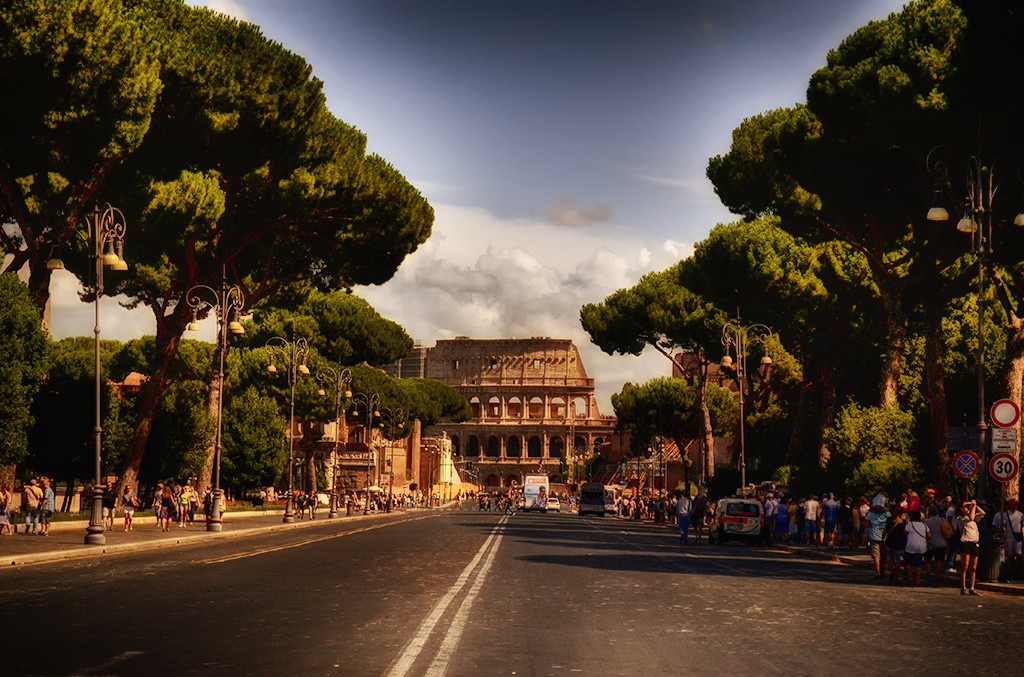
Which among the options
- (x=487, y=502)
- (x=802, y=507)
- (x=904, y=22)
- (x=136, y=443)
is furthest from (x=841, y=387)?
(x=487, y=502)

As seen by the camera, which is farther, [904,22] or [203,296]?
[203,296]

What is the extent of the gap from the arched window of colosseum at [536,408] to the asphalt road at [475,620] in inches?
6766

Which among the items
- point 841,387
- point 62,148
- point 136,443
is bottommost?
point 136,443

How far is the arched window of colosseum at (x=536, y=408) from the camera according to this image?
198 metres

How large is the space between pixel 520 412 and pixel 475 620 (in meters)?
184

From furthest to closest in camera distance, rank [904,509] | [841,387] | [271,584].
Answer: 1. [841,387]
2. [904,509]
3. [271,584]

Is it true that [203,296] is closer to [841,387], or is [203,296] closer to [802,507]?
[802,507]

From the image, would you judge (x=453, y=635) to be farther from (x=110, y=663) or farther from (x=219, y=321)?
(x=219, y=321)

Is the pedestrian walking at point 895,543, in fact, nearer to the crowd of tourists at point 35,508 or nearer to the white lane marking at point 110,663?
the white lane marking at point 110,663

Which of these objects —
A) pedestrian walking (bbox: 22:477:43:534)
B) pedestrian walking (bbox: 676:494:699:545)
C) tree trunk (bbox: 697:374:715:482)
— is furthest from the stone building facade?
pedestrian walking (bbox: 22:477:43:534)

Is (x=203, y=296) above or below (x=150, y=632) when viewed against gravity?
above

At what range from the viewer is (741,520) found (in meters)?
41.7

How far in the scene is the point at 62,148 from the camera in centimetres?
3462

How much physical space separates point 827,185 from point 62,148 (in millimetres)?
22035
